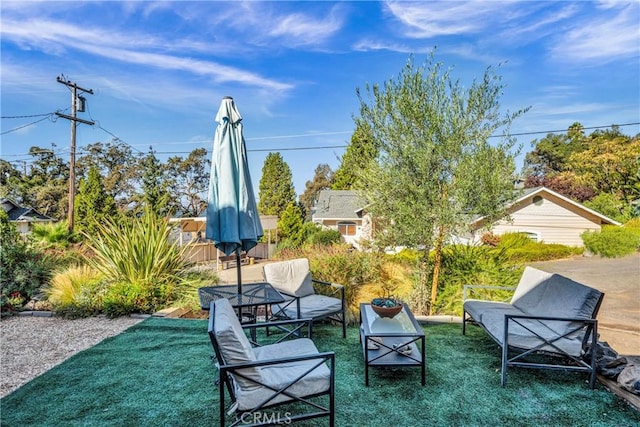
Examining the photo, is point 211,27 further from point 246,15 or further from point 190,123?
point 190,123

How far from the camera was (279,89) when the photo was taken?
1188 cm

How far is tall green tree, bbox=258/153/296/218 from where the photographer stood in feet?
83.9

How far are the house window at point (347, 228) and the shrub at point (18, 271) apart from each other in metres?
16.6

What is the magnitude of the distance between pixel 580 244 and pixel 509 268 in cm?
1408

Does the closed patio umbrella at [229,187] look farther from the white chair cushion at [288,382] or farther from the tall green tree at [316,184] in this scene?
the tall green tree at [316,184]

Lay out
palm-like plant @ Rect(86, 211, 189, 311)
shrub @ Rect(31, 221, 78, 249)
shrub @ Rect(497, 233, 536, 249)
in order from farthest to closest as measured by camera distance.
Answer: shrub @ Rect(497, 233, 536, 249)
shrub @ Rect(31, 221, 78, 249)
palm-like plant @ Rect(86, 211, 189, 311)

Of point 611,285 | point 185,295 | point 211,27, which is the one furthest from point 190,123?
point 611,285

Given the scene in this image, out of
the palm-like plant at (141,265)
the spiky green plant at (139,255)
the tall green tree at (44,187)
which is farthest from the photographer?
the tall green tree at (44,187)

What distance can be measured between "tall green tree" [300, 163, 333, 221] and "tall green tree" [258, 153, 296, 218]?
1211 centimetres

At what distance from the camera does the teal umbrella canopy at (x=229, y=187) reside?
383 cm

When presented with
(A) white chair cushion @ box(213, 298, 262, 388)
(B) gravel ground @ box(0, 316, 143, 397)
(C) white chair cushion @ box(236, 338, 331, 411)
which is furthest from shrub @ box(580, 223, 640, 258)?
(B) gravel ground @ box(0, 316, 143, 397)

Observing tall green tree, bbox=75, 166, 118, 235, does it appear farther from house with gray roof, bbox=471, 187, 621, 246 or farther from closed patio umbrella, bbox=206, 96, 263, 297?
house with gray roof, bbox=471, 187, 621, 246

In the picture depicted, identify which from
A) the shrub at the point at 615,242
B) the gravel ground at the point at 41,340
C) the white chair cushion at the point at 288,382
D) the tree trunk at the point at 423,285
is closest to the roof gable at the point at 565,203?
the shrub at the point at 615,242

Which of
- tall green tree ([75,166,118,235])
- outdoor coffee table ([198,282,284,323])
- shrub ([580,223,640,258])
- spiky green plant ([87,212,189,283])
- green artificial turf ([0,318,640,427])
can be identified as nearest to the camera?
green artificial turf ([0,318,640,427])
